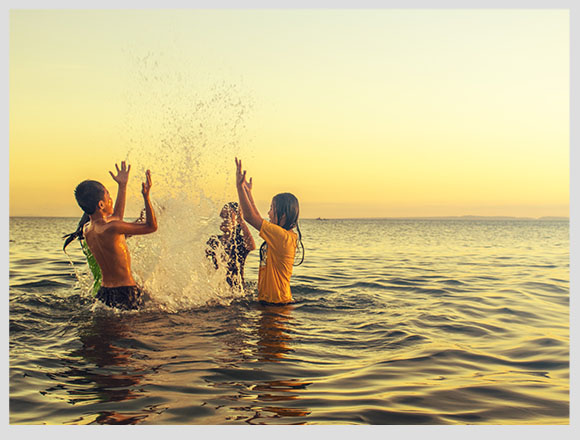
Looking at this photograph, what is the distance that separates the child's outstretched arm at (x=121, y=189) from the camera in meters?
7.00

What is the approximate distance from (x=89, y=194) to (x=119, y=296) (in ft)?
5.53

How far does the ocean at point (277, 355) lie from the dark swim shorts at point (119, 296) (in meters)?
0.24

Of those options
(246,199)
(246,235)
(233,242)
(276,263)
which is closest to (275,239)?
(276,263)

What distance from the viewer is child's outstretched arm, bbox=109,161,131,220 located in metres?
7.00

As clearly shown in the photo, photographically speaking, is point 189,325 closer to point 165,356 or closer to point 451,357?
point 165,356

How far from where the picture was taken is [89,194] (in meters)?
7.30

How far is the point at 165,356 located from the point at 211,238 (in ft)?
11.2

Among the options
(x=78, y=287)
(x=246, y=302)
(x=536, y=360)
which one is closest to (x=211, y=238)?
(x=246, y=302)

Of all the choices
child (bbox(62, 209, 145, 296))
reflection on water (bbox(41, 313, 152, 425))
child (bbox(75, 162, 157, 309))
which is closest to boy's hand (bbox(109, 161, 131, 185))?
child (bbox(75, 162, 157, 309))

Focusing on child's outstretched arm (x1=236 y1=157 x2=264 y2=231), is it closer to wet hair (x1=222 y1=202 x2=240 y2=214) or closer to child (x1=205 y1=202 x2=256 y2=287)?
child (x1=205 y1=202 x2=256 y2=287)

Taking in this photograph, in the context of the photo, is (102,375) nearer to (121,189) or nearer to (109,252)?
(109,252)

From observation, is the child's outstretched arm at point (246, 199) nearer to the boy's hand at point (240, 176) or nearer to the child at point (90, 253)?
the boy's hand at point (240, 176)

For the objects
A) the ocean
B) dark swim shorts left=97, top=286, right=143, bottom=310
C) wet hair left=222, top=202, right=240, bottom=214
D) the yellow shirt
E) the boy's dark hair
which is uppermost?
the boy's dark hair

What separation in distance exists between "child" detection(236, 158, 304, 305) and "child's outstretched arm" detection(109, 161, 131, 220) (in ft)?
5.20
